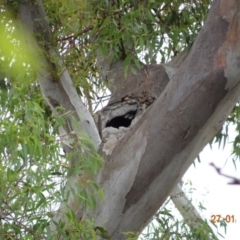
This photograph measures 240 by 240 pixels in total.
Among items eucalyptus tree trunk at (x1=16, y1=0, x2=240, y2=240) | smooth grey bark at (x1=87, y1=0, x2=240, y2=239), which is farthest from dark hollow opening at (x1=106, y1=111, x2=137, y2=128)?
smooth grey bark at (x1=87, y1=0, x2=240, y2=239)

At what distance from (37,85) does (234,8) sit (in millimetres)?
1122

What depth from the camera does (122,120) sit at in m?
3.54

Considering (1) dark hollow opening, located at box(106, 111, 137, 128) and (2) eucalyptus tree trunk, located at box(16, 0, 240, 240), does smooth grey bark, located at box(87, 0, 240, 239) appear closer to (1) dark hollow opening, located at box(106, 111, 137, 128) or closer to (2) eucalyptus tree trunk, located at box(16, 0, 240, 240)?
(2) eucalyptus tree trunk, located at box(16, 0, 240, 240)

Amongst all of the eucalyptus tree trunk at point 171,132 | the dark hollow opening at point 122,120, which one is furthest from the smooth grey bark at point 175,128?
the dark hollow opening at point 122,120

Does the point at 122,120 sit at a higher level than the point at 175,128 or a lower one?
higher

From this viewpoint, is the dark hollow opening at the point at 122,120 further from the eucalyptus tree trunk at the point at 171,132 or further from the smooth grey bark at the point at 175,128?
the smooth grey bark at the point at 175,128

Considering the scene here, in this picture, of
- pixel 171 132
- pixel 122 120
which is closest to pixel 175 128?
pixel 171 132

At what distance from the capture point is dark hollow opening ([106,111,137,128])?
353 cm

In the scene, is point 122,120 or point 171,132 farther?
point 122,120

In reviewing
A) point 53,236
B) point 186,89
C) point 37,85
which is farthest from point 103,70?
point 53,236

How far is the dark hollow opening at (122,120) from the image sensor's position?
11.6 ft

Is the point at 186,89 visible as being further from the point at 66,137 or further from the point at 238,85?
the point at 66,137

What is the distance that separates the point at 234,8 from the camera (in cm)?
293

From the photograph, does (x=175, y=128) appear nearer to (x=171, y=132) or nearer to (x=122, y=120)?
(x=171, y=132)
